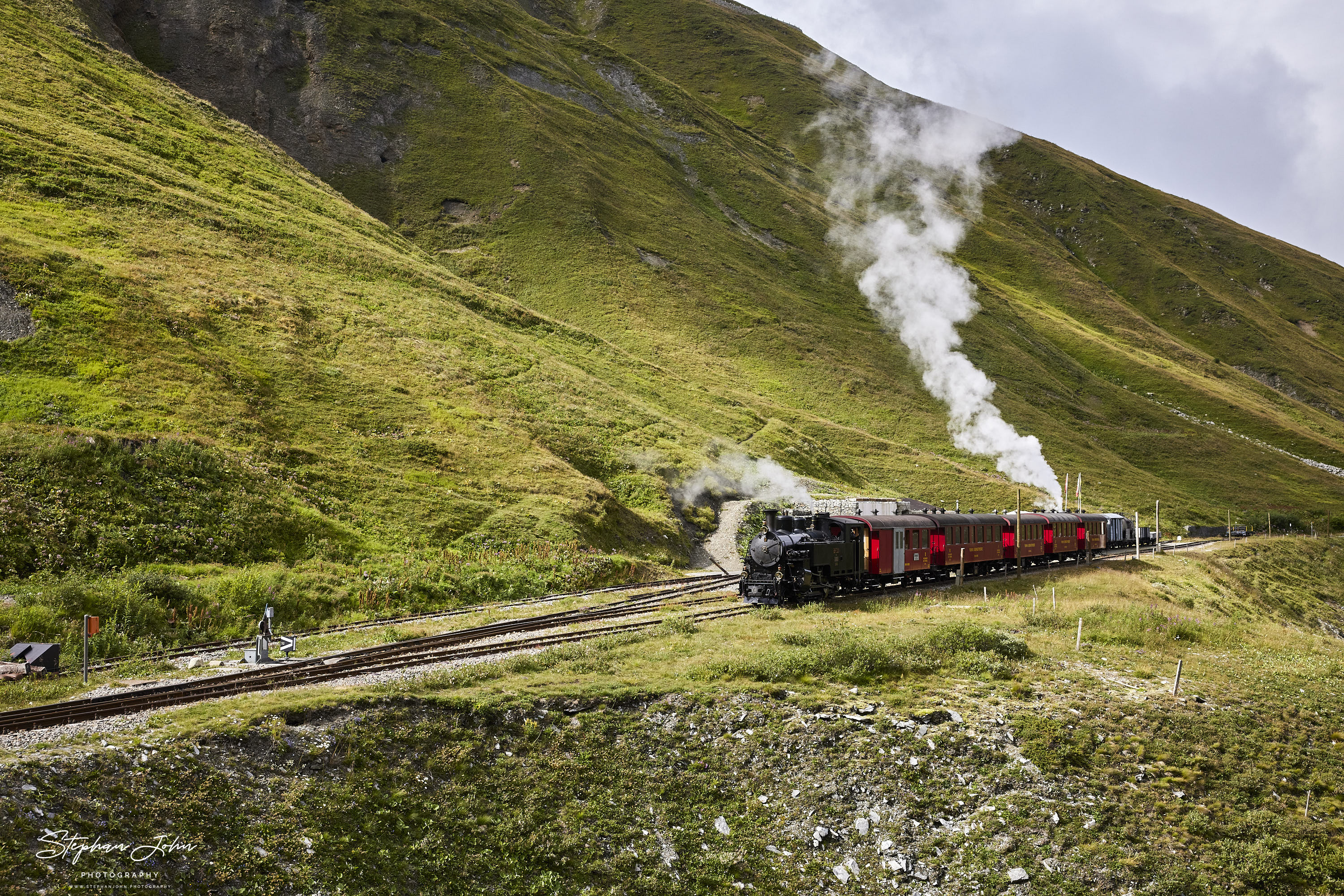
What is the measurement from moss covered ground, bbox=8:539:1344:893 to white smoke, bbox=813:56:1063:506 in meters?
55.2

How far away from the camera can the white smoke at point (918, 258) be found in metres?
94.9

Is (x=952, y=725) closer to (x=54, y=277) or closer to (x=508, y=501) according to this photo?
(x=508, y=501)

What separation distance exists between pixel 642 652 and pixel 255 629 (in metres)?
11.3

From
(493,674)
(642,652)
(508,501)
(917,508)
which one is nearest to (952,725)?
(642,652)

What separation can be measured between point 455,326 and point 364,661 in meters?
43.2

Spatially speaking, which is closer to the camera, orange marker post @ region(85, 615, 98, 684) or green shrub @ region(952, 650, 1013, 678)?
orange marker post @ region(85, 615, 98, 684)

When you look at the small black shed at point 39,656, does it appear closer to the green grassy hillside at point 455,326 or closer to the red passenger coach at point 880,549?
the green grassy hillside at point 455,326

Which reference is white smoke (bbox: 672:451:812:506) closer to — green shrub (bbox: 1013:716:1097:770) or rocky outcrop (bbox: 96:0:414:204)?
green shrub (bbox: 1013:716:1097:770)

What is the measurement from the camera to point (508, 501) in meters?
39.6

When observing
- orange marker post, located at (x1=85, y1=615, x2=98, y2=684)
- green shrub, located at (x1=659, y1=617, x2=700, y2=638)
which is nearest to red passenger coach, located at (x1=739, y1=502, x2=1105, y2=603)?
green shrub, located at (x1=659, y1=617, x2=700, y2=638)

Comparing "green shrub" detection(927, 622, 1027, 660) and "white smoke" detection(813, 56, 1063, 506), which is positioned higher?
"white smoke" detection(813, 56, 1063, 506)

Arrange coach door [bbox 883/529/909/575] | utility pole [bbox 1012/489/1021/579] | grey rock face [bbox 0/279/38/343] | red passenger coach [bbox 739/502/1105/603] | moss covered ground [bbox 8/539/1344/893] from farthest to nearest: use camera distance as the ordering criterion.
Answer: utility pole [bbox 1012/489/1021/579]
coach door [bbox 883/529/909/575]
grey rock face [bbox 0/279/38/343]
red passenger coach [bbox 739/502/1105/603]
moss covered ground [bbox 8/539/1344/893]
